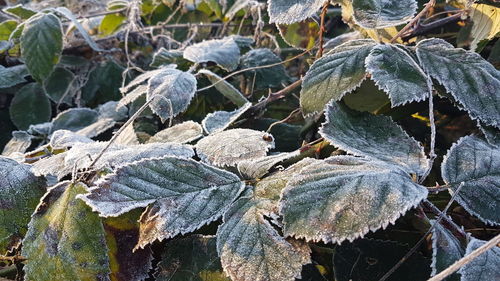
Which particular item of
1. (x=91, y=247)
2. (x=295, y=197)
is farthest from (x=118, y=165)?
(x=295, y=197)

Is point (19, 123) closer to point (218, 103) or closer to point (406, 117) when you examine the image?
point (218, 103)

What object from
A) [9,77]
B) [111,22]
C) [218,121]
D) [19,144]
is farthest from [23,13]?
[218,121]

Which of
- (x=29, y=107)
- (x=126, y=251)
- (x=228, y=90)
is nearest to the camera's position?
(x=126, y=251)

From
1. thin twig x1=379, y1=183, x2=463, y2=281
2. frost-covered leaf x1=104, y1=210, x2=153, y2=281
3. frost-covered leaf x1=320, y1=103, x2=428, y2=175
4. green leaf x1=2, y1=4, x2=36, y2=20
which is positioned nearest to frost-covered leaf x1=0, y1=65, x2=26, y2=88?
green leaf x1=2, y1=4, x2=36, y2=20

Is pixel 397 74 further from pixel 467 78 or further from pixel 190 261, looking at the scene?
pixel 190 261

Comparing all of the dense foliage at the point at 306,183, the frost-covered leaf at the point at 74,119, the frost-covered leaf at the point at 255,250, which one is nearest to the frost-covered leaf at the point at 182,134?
the dense foliage at the point at 306,183

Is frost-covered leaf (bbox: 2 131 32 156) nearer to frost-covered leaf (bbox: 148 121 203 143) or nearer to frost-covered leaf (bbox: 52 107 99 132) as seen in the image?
frost-covered leaf (bbox: 52 107 99 132)

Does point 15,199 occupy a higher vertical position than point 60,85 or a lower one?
higher
